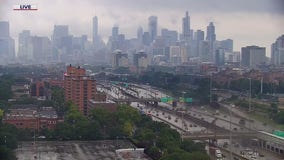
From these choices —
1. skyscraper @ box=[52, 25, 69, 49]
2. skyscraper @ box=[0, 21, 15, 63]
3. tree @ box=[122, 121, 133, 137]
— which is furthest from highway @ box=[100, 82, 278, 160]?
skyscraper @ box=[52, 25, 69, 49]

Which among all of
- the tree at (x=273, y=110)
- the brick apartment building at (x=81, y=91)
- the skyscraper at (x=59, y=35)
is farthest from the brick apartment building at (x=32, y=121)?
the skyscraper at (x=59, y=35)

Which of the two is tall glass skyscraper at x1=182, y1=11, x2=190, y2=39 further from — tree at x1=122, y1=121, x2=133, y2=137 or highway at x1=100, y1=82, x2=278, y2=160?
tree at x1=122, y1=121, x2=133, y2=137

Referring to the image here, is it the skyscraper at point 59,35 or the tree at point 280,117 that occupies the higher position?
the skyscraper at point 59,35

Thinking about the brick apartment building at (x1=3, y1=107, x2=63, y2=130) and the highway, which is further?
the brick apartment building at (x1=3, y1=107, x2=63, y2=130)

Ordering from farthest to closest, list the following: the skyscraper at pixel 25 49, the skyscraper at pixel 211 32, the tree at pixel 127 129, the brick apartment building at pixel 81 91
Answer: the skyscraper at pixel 25 49 → the skyscraper at pixel 211 32 → the brick apartment building at pixel 81 91 → the tree at pixel 127 129

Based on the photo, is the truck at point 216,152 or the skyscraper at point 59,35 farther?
the skyscraper at point 59,35

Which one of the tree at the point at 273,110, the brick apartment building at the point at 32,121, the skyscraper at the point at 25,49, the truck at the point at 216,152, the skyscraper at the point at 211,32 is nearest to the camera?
the truck at the point at 216,152

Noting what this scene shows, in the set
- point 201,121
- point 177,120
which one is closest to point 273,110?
point 201,121

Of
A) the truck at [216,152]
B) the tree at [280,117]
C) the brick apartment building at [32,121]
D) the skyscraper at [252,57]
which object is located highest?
the skyscraper at [252,57]

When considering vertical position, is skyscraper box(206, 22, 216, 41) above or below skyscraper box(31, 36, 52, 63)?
above

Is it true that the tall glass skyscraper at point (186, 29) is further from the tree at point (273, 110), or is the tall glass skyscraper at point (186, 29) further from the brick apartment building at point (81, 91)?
the tree at point (273, 110)
